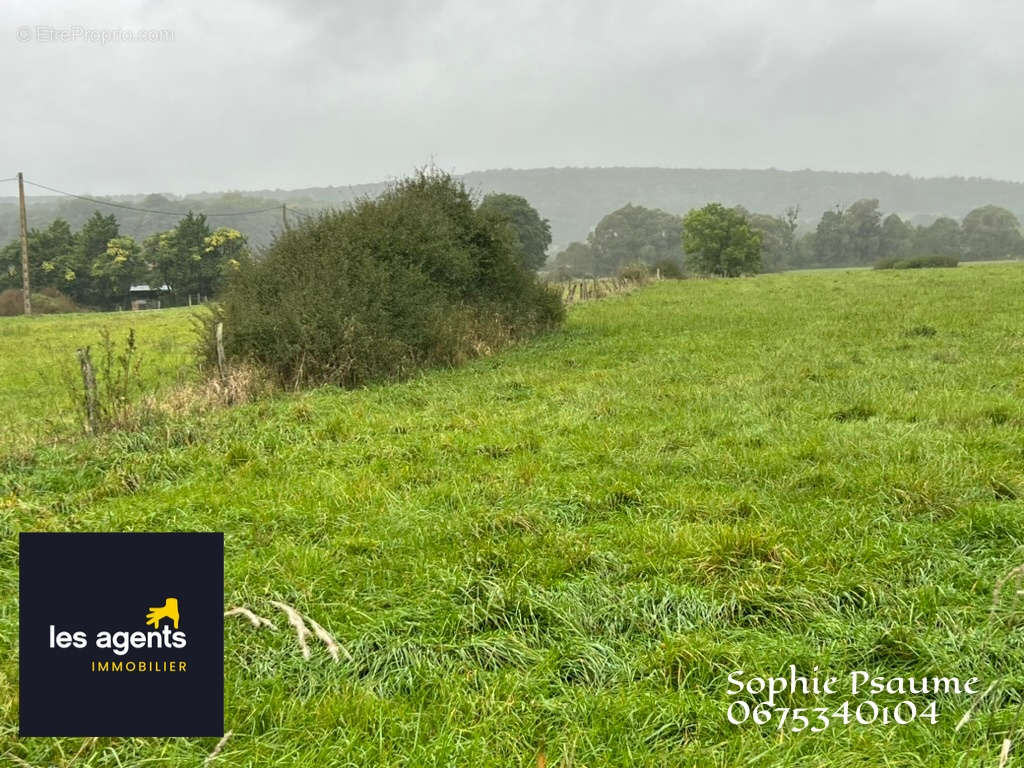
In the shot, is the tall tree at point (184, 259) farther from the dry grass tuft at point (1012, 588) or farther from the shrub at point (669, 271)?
the dry grass tuft at point (1012, 588)

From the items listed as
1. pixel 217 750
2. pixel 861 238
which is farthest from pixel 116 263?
pixel 861 238

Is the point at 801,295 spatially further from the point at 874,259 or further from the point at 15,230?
the point at 15,230

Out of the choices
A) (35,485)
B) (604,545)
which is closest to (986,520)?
(604,545)

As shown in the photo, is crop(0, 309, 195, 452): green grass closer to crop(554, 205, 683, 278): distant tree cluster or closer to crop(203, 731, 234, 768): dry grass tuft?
crop(203, 731, 234, 768): dry grass tuft

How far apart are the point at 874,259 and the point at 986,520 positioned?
134 m

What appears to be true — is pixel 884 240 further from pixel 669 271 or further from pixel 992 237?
pixel 669 271

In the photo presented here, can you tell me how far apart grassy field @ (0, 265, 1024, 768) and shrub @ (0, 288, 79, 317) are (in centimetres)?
5145

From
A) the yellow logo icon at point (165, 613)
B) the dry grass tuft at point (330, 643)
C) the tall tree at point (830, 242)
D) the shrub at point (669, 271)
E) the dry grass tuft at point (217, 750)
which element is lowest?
the dry grass tuft at point (217, 750)

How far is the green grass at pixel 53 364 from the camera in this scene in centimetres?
926

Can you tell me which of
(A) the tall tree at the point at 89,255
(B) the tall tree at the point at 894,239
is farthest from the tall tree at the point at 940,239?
(A) the tall tree at the point at 89,255

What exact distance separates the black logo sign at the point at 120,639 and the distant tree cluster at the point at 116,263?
65.7 m

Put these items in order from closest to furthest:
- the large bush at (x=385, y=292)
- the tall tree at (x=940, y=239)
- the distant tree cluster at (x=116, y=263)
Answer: the large bush at (x=385, y=292), the distant tree cluster at (x=116, y=263), the tall tree at (x=940, y=239)

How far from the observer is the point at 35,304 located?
4981cm

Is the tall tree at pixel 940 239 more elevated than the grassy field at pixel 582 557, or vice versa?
the tall tree at pixel 940 239
